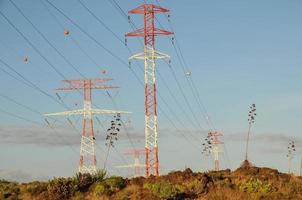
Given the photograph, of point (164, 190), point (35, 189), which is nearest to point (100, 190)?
point (164, 190)

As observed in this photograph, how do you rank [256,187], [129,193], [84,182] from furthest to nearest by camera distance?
1. [84,182]
2. [256,187]
3. [129,193]

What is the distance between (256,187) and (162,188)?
6478 mm

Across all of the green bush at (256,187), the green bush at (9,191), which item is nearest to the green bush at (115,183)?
the green bush at (9,191)

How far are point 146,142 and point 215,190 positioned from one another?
16657mm

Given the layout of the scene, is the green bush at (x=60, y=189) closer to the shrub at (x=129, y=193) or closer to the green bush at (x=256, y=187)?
the shrub at (x=129, y=193)

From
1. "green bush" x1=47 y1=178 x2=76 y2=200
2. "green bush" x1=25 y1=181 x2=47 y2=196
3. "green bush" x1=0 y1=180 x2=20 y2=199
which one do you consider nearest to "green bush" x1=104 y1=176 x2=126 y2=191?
"green bush" x1=47 y1=178 x2=76 y2=200

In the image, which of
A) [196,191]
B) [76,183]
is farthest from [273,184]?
[76,183]

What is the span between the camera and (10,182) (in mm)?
49969

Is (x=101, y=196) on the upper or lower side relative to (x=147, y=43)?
lower

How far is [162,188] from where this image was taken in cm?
3769

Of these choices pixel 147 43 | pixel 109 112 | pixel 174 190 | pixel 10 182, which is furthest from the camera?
pixel 109 112

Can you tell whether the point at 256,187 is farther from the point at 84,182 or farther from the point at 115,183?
the point at 84,182

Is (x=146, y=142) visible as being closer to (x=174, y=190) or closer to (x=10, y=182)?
(x=10, y=182)

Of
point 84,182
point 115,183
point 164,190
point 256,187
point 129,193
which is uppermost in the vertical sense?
point 84,182
